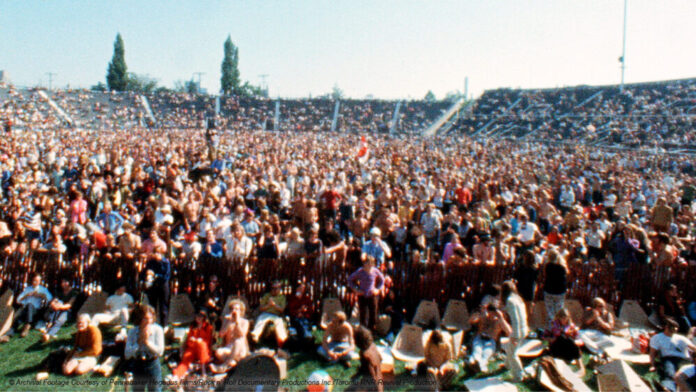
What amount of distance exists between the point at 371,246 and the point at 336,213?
14.5 ft

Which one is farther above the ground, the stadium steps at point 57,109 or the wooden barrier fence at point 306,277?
the stadium steps at point 57,109

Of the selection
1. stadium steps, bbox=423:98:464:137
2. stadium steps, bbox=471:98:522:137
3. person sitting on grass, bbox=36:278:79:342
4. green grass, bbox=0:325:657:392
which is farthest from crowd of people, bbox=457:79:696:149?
person sitting on grass, bbox=36:278:79:342

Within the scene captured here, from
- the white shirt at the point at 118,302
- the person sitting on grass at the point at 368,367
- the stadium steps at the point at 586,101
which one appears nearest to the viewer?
the person sitting on grass at the point at 368,367

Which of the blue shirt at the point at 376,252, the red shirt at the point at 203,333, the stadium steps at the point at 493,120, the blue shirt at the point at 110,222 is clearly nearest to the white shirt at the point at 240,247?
the blue shirt at the point at 376,252

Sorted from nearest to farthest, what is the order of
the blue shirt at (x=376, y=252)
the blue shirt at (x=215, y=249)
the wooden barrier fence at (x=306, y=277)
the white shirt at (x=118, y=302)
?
the white shirt at (x=118, y=302)
the wooden barrier fence at (x=306, y=277)
the blue shirt at (x=376, y=252)
the blue shirt at (x=215, y=249)

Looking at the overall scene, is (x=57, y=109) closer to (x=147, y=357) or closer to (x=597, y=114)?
(x=597, y=114)

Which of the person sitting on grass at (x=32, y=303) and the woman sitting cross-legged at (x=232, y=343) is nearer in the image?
the woman sitting cross-legged at (x=232, y=343)

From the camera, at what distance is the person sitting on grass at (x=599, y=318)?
23.5ft

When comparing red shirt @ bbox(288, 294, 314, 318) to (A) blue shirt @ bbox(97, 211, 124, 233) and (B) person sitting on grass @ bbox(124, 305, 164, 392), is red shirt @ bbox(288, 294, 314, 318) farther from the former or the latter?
(A) blue shirt @ bbox(97, 211, 124, 233)

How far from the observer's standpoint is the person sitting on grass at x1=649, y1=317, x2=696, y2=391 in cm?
591

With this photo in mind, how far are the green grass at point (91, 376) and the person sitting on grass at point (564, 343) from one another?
0.27 meters

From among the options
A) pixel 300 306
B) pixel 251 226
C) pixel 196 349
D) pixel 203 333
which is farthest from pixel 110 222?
pixel 196 349

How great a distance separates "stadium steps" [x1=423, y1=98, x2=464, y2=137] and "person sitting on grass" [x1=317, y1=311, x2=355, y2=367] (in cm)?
3870

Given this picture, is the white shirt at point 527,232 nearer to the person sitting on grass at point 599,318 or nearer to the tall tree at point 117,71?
the person sitting on grass at point 599,318
